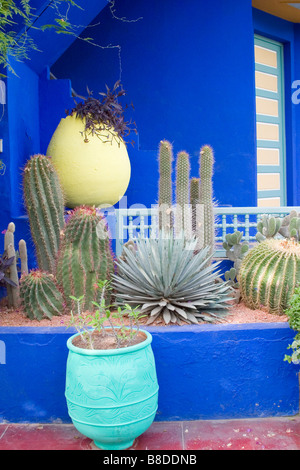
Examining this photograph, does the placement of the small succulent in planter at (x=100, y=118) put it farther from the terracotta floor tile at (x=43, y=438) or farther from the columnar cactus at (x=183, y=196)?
the terracotta floor tile at (x=43, y=438)

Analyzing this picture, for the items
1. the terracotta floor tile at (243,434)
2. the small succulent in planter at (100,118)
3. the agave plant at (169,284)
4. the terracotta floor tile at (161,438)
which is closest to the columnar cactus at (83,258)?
the agave plant at (169,284)

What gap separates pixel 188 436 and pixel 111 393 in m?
0.74

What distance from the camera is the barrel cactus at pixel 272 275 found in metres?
3.85

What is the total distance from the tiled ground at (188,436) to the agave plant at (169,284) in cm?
73

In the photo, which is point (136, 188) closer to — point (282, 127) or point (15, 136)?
point (15, 136)

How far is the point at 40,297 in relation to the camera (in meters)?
3.88

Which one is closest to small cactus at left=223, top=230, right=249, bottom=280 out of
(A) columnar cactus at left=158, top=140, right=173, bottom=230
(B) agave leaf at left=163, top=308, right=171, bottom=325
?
(A) columnar cactus at left=158, top=140, right=173, bottom=230

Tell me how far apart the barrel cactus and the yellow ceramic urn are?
194 cm

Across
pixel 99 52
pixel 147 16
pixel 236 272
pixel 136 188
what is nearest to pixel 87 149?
pixel 136 188

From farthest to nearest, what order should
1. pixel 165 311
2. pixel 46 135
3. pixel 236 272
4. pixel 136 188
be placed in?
pixel 136 188 < pixel 46 135 < pixel 236 272 < pixel 165 311

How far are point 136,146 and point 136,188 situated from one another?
0.58 meters

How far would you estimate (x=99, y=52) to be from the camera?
7.07 meters

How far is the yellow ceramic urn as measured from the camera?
524 centimetres

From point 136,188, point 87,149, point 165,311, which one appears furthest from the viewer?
point 136,188
